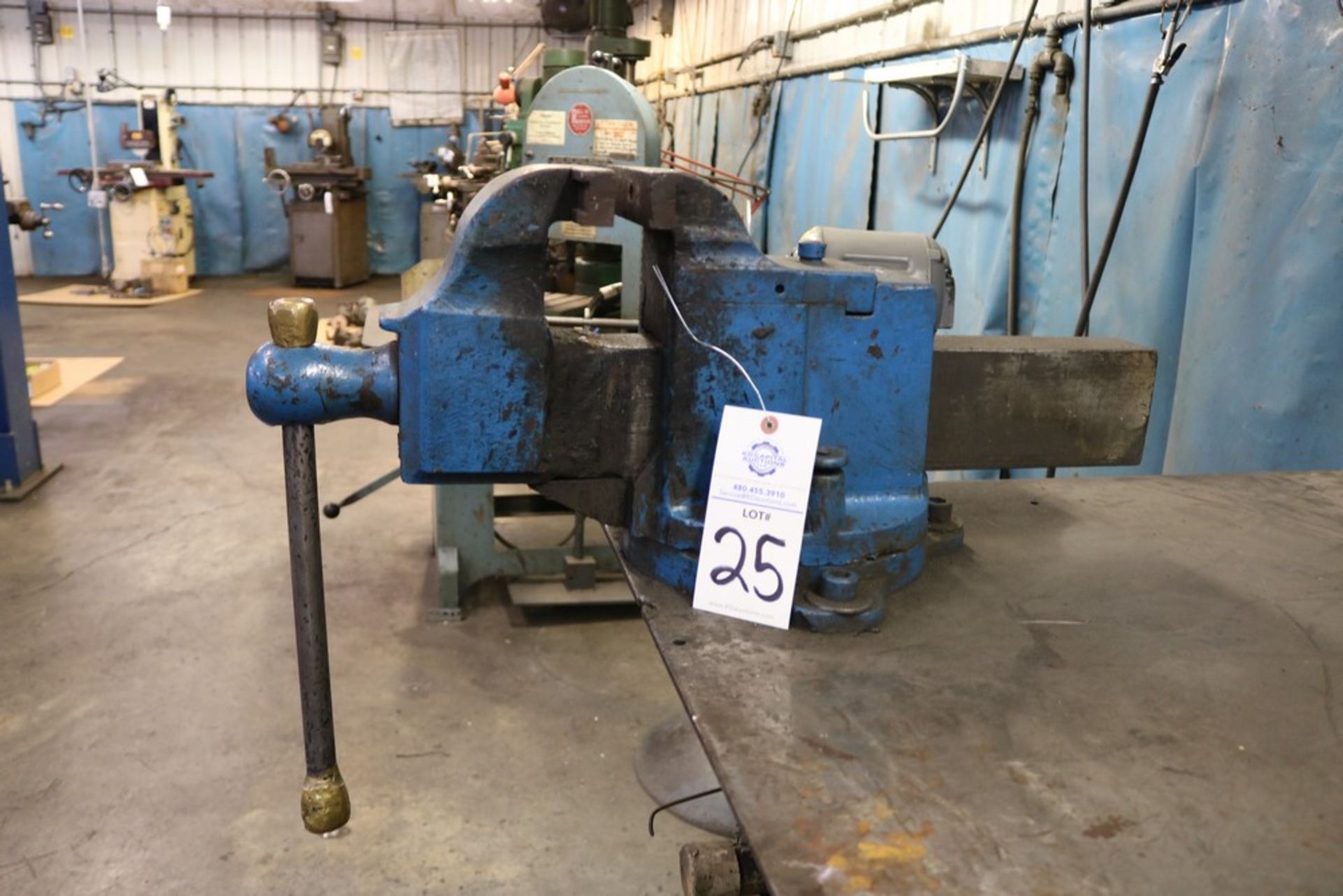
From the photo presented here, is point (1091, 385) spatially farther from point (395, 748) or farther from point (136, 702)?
point (136, 702)

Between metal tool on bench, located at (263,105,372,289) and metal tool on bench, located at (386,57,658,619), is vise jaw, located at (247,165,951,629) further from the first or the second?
metal tool on bench, located at (263,105,372,289)

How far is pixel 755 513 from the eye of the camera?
0.79 metres

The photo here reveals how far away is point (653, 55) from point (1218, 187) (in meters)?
5.94

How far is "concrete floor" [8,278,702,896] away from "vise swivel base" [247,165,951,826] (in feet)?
3.14

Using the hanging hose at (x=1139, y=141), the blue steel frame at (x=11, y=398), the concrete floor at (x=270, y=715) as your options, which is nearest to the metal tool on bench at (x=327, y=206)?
the blue steel frame at (x=11, y=398)

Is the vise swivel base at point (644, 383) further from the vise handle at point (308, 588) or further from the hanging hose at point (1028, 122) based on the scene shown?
the hanging hose at point (1028, 122)

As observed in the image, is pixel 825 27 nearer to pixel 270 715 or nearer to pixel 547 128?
pixel 547 128

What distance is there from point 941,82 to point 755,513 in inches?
81.2

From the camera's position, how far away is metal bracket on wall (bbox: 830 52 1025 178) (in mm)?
2275

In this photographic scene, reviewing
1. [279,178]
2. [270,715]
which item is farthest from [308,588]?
[279,178]

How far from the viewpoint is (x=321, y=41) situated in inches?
309

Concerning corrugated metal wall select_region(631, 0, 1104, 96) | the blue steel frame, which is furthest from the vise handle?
the blue steel frame

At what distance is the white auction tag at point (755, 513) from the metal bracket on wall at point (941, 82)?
1.68 metres

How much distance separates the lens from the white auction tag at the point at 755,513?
2.58 ft
